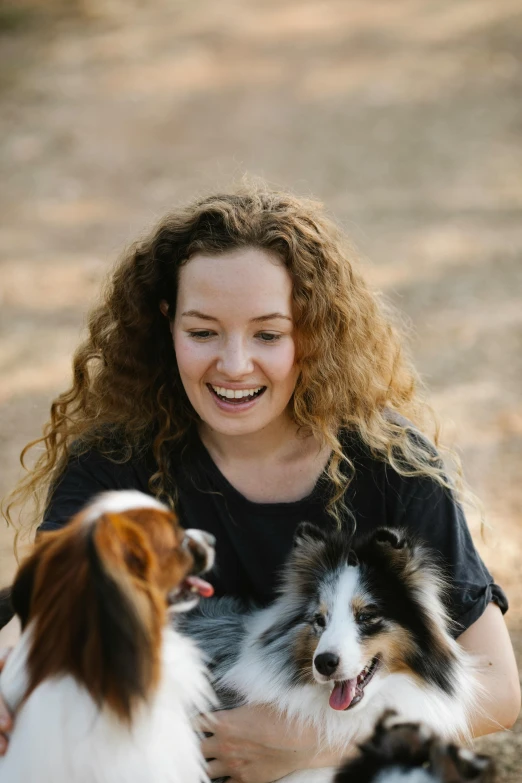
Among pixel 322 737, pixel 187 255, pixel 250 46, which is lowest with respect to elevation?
pixel 322 737

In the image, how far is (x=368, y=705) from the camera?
2619mm

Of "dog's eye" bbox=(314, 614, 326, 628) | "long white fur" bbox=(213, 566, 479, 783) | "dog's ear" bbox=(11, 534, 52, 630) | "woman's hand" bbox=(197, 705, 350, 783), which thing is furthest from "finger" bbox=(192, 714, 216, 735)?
"dog's ear" bbox=(11, 534, 52, 630)

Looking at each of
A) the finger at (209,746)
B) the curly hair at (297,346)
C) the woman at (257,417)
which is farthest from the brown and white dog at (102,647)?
Result: the curly hair at (297,346)

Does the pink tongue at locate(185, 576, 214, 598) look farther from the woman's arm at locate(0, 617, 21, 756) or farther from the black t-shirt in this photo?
the black t-shirt

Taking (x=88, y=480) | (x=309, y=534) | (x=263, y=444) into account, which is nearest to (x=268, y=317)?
(x=263, y=444)

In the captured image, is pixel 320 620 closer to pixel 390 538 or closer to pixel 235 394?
pixel 390 538

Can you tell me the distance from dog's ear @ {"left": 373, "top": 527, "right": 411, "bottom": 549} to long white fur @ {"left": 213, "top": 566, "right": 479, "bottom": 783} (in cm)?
12

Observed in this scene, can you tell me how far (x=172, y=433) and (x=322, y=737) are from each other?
1079mm

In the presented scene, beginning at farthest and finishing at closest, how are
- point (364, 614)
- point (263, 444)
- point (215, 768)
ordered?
point (263, 444), point (215, 768), point (364, 614)

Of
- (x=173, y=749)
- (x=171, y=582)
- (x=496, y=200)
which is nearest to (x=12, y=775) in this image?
(x=173, y=749)

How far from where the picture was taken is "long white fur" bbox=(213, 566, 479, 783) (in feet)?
8.46

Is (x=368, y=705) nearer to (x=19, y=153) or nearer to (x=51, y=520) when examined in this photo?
(x=51, y=520)

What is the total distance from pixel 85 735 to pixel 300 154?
8.23 m

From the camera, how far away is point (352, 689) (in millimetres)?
2543
